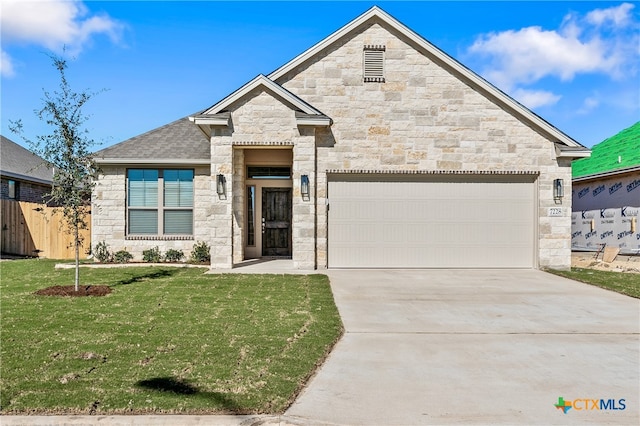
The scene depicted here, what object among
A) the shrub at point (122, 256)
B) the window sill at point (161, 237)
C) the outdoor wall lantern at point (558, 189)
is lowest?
the shrub at point (122, 256)

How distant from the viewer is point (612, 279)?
1203 centimetres

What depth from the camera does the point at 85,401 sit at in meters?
4.07

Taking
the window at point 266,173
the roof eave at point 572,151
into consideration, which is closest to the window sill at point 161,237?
the window at point 266,173

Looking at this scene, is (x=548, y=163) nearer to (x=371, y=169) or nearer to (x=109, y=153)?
(x=371, y=169)

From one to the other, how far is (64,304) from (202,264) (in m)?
5.85

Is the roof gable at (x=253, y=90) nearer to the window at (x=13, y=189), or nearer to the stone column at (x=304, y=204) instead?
the stone column at (x=304, y=204)

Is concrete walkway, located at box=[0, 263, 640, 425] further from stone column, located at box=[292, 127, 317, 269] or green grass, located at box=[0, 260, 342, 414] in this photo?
stone column, located at box=[292, 127, 317, 269]

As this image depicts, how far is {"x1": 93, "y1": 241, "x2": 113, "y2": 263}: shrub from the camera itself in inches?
591

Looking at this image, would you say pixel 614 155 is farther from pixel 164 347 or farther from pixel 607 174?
pixel 164 347

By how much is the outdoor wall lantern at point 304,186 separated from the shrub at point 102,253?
7067 mm

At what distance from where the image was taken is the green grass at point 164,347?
415cm

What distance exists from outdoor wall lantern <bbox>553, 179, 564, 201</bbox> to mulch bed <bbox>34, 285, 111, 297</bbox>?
40.1ft

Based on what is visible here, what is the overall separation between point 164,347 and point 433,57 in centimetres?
1136

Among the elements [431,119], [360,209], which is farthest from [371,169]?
[431,119]
